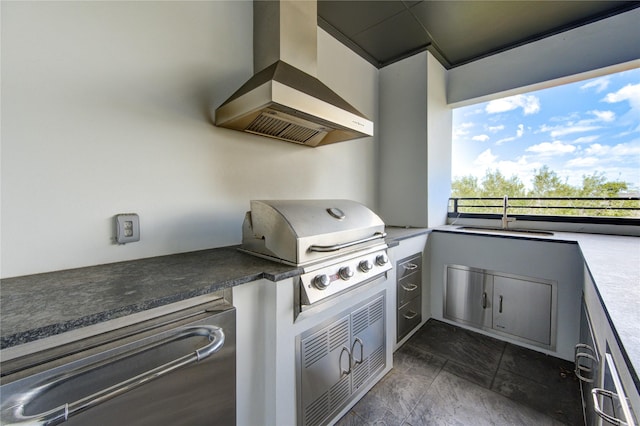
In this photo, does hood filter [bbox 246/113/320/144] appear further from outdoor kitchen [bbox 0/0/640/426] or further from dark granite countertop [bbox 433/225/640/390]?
dark granite countertop [bbox 433/225/640/390]

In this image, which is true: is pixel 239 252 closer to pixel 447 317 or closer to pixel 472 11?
pixel 447 317

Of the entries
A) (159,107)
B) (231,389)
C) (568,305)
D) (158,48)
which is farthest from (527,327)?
(158,48)

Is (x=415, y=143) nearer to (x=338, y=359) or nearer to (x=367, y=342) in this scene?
(x=367, y=342)

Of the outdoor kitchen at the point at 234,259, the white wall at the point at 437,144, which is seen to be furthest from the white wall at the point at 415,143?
the outdoor kitchen at the point at 234,259

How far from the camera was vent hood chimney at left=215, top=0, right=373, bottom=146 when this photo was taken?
49.2 inches

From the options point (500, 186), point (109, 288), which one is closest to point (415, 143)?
point (500, 186)

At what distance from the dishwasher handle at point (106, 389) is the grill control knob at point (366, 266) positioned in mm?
799

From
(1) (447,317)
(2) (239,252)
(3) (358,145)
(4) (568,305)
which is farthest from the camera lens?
(3) (358,145)

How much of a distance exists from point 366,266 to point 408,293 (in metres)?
0.96

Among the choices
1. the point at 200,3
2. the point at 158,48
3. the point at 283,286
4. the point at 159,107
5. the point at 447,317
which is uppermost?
the point at 200,3

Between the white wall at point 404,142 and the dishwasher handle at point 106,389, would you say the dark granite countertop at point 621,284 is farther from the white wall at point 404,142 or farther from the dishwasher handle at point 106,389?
the white wall at point 404,142

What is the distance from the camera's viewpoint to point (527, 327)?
2.01 meters

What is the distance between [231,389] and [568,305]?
2.38m

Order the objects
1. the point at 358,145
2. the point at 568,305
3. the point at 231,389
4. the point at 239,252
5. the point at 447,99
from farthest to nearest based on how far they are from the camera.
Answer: the point at 447,99, the point at 358,145, the point at 568,305, the point at 239,252, the point at 231,389
